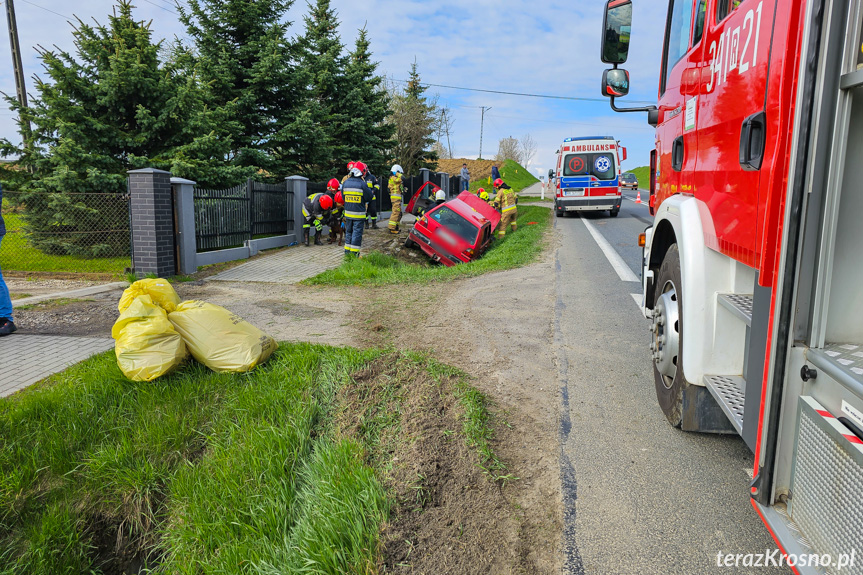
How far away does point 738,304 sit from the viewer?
8.46 ft

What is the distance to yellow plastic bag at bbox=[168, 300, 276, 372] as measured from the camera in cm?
468

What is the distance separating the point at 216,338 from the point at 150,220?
5.74m

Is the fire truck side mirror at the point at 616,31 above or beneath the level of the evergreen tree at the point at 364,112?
beneath

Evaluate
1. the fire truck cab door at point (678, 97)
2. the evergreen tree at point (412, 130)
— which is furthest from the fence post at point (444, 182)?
the fire truck cab door at point (678, 97)

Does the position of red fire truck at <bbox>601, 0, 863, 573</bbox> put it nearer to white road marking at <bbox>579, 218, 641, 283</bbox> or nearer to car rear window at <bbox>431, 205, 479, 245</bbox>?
white road marking at <bbox>579, 218, 641, 283</bbox>

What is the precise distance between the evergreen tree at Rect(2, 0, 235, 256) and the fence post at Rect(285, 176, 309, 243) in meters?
2.80

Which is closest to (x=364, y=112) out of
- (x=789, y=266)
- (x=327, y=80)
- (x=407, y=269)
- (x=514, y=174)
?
(x=327, y=80)

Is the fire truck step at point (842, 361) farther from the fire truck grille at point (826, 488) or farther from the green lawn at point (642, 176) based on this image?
the green lawn at point (642, 176)

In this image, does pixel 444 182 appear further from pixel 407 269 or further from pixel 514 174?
pixel 514 174

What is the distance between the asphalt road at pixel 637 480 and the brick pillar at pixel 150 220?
7220mm

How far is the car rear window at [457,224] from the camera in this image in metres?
12.8

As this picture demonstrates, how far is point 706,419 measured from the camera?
10.0 feet

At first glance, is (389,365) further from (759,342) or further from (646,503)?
(759,342)

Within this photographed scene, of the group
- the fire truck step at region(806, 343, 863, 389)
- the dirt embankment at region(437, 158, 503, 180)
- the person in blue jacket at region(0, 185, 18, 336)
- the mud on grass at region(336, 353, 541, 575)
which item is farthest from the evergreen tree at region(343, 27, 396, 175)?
the dirt embankment at region(437, 158, 503, 180)
